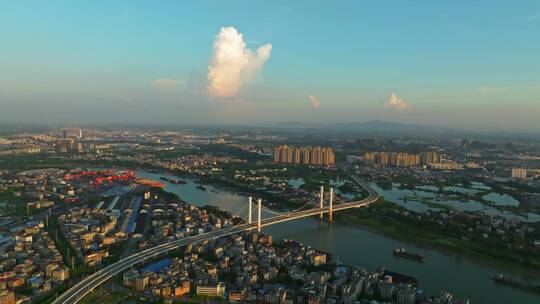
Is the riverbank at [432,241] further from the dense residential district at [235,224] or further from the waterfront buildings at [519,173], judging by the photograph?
the waterfront buildings at [519,173]

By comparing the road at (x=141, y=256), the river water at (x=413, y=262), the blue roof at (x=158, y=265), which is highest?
the road at (x=141, y=256)

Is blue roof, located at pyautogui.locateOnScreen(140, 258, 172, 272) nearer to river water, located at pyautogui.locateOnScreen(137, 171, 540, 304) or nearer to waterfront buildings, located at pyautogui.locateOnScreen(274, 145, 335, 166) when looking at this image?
river water, located at pyautogui.locateOnScreen(137, 171, 540, 304)

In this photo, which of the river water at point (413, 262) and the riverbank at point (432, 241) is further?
the riverbank at point (432, 241)

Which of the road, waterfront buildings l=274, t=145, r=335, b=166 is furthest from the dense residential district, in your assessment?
waterfront buildings l=274, t=145, r=335, b=166

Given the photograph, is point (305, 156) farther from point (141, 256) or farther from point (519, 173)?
point (141, 256)

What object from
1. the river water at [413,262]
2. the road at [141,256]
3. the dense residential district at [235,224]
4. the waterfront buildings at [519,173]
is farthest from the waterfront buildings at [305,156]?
the river water at [413,262]

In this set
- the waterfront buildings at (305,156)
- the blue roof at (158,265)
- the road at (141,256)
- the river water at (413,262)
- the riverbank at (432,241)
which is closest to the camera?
the road at (141,256)

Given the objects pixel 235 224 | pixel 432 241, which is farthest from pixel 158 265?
pixel 432 241
